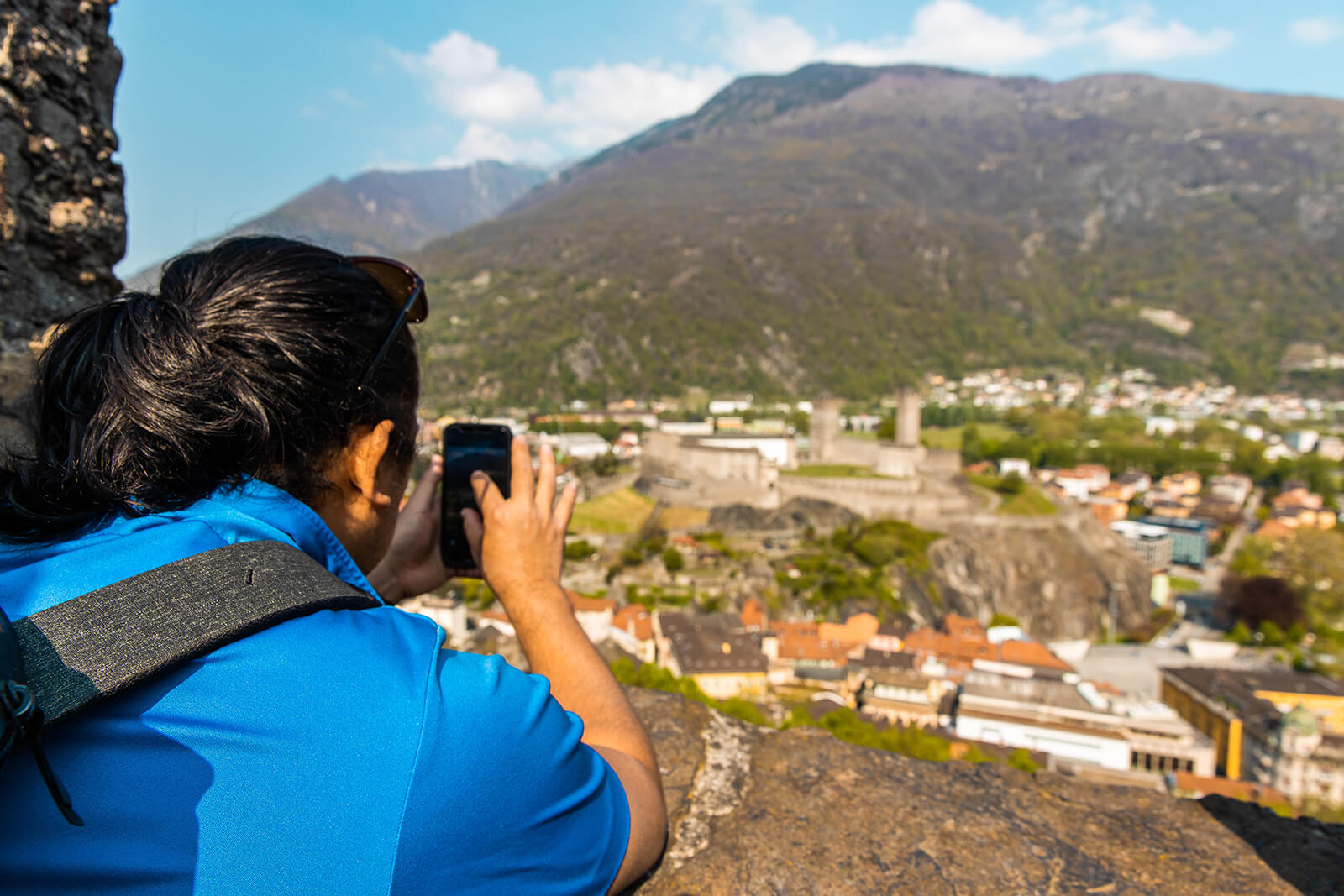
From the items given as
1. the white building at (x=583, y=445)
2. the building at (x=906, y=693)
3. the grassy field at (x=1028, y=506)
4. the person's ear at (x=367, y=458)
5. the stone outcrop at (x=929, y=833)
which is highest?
the person's ear at (x=367, y=458)

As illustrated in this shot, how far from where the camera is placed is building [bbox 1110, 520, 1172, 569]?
28812 mm

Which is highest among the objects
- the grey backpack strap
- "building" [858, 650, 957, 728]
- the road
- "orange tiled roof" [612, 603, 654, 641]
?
the grey backpack strap

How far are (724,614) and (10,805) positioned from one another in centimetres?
1646

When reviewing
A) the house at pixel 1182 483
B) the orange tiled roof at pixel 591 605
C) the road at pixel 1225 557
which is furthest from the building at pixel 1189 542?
the orange tiled roof at pixel 591 605

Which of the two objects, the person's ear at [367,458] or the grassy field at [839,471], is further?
the grassy field at [839,471]

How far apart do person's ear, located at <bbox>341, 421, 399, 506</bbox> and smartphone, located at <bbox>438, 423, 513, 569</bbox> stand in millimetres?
265

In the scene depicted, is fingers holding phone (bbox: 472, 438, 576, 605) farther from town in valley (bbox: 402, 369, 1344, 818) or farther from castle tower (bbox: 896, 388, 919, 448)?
castle tower (bbox: 896, 388, 919, 448)

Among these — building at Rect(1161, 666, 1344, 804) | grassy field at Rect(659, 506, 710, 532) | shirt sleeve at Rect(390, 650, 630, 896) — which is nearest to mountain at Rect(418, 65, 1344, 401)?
grassy field at Rect(659, 506, 710, 532)

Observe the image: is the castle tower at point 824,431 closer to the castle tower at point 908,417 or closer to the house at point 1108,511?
the castle tower at point 908,417

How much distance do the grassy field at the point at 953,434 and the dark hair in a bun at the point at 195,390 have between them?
4212cm

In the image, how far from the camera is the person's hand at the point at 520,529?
41.4 inches

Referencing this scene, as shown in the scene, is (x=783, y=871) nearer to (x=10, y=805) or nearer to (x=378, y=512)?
(x=378, y=512)

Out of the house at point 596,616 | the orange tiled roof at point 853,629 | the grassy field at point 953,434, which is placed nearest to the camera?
the house at point 596,616

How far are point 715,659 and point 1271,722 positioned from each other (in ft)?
32.5
